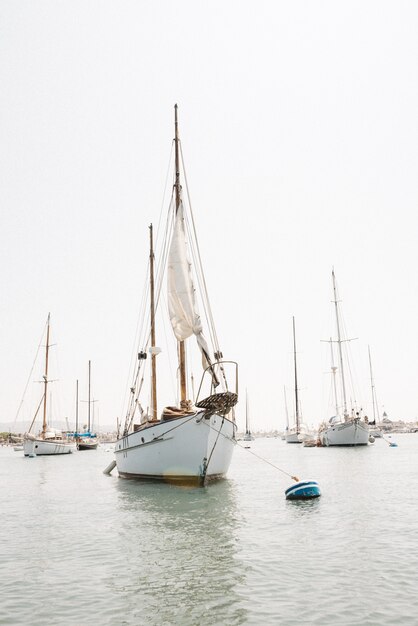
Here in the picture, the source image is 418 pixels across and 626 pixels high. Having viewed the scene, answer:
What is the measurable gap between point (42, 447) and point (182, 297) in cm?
5688

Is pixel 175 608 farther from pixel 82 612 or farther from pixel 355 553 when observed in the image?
pixel 355 553

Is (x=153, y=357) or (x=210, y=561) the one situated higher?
(x=153, y=357)

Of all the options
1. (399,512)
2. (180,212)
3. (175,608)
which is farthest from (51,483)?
(175,608)

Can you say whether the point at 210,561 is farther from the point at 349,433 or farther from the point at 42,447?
the point at 42,447

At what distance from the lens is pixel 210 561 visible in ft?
38.4

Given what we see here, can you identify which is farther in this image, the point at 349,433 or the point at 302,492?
the point at 349,433

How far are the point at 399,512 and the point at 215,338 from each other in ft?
44.1

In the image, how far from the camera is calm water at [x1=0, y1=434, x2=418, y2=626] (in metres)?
8.54

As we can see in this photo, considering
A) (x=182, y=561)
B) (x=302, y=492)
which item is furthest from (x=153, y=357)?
(x=182, y=561)

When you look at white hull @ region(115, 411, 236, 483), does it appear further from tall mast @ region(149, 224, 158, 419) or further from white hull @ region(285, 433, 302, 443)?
white hull @ region(285, 433, 302, 443)

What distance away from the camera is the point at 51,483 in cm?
3381

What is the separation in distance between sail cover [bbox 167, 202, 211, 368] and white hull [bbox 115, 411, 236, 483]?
346cm

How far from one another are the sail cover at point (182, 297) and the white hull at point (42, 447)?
5467 cm

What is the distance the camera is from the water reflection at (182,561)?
8562 mm
